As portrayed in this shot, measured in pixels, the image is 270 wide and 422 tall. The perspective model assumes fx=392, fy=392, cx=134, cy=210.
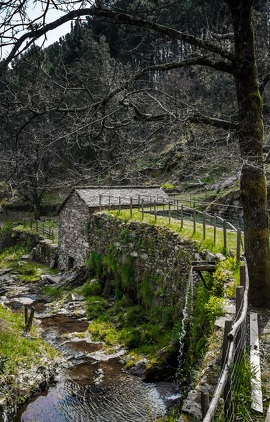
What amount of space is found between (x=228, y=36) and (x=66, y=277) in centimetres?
1725

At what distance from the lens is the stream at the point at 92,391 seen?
32.6 ft

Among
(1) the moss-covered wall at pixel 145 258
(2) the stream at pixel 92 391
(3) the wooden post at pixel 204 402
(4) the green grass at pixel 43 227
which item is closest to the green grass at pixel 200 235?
(1) the moss-covered wall at pixel 145 258

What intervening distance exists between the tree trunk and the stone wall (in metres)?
15.9

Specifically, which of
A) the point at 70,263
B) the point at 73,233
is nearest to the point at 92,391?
the point at 73,233

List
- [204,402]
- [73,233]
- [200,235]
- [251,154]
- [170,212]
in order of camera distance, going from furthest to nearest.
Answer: [73,233] → [170,212] → [200,235] → [251,154] → [204,402]

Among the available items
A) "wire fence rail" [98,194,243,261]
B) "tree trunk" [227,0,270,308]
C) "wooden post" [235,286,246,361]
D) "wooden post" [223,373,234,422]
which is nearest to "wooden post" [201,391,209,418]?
"wooden post" [223,373,234,422]

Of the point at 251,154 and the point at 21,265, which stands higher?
the point at 251,154

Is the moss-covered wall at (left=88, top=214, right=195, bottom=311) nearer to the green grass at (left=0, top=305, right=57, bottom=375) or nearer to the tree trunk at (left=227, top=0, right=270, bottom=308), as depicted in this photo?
the green grass at (left=0, top=305, right=57, bottom=375)

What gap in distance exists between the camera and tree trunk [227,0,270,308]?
7772mm

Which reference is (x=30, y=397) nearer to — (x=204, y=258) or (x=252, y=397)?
(x=204, y=258)

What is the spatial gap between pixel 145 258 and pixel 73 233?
9600mm

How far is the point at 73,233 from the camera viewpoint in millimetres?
25609

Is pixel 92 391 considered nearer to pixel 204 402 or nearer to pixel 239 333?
pixel 239 333

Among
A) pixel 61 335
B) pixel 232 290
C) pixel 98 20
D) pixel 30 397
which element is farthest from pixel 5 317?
pixel 98 20
